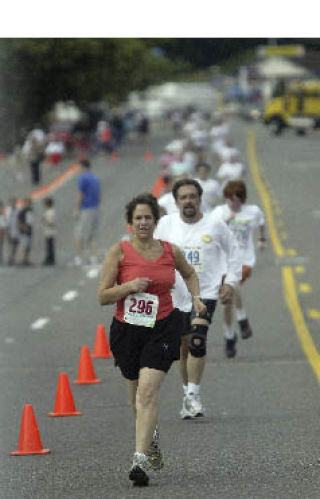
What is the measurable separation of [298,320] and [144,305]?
34.6 ft

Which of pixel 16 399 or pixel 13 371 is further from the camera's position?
pixel 13 371

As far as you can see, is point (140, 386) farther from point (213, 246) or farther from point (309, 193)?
point (309, 193)

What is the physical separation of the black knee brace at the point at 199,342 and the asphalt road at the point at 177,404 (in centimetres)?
50

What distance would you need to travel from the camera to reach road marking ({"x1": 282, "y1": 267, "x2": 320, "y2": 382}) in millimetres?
15141

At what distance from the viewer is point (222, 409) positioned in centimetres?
1181

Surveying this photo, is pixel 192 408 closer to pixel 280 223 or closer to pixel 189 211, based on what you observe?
pixel 189 211

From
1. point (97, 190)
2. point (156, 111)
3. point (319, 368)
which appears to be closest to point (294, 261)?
point (97, 190)

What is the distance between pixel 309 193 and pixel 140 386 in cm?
3731

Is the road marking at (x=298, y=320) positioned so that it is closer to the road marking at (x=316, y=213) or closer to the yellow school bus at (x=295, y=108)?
the road marking at (x=316, y=213)

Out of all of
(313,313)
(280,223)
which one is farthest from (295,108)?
(313,313)

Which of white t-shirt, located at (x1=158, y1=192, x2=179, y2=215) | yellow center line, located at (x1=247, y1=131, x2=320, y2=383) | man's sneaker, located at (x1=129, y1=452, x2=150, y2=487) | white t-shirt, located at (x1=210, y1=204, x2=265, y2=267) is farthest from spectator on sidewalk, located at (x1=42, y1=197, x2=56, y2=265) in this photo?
man's sneaker, located at (x1=129, y1=452, x2=150, y2=487)

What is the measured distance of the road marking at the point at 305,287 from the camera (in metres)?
23.3

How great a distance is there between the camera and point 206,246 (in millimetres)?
11578

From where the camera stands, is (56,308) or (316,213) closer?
(56,308)
